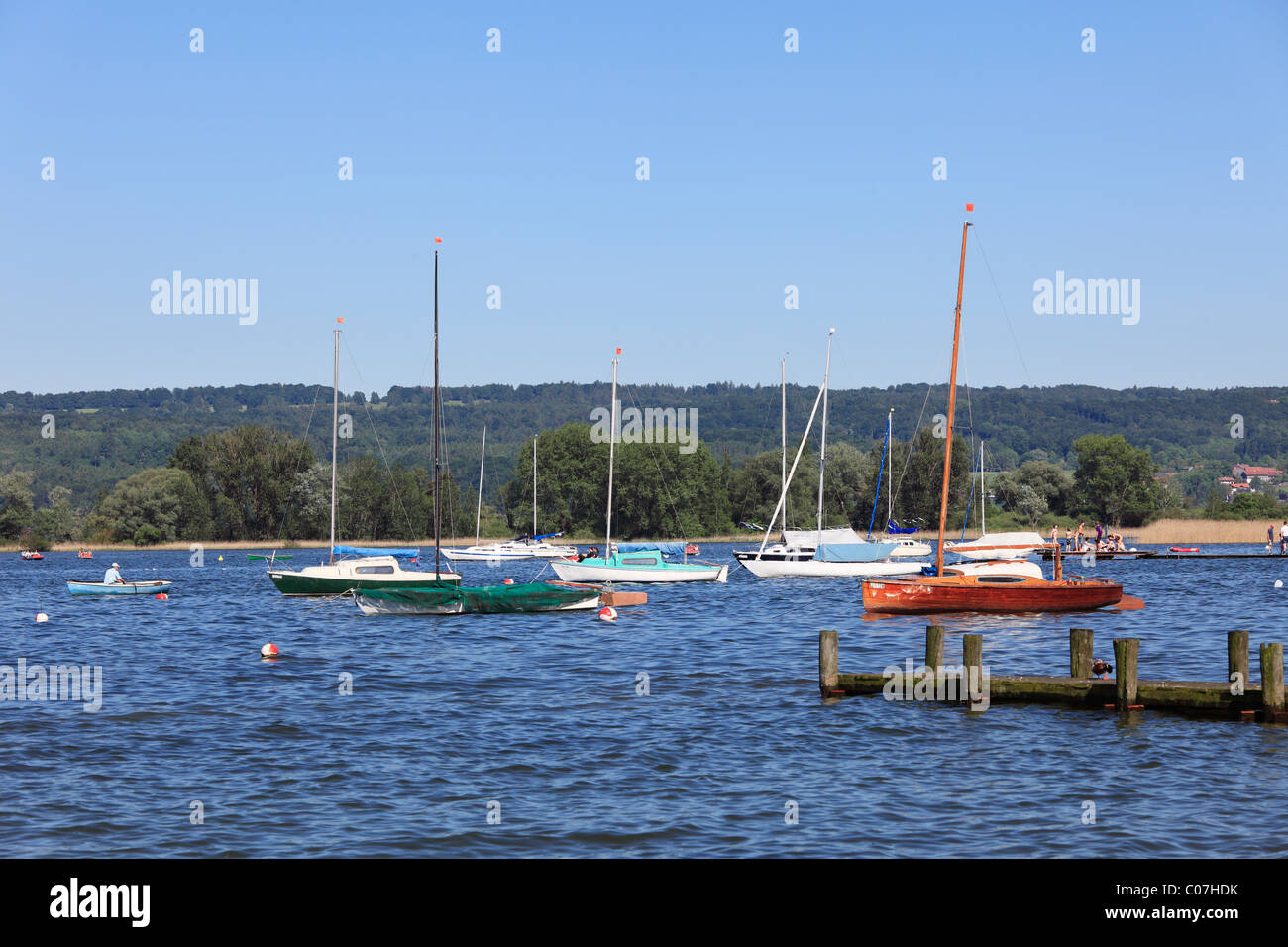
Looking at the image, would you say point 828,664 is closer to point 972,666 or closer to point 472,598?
point 972,666

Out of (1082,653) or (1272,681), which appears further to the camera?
(1082,653)

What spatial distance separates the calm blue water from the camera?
56.3 feet

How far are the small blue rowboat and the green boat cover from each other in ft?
85.3

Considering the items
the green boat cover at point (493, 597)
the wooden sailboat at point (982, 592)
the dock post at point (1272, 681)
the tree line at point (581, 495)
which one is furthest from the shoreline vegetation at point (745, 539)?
the dock post at point (1272, 681)

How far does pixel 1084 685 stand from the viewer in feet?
83.1

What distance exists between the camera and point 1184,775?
2008 centimetres

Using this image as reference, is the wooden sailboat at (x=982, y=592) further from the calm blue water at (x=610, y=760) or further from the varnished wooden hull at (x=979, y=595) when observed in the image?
the calm blue water at (x=610, y=760)

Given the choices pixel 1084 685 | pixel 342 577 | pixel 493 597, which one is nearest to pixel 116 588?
pixel 342 577

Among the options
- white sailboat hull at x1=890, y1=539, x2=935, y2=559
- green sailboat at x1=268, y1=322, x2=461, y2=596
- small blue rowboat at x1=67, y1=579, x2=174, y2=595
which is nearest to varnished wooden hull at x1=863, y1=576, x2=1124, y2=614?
green sailboat at x1=268, y1=322, x2=461, y2=596

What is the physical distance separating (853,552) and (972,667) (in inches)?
2141

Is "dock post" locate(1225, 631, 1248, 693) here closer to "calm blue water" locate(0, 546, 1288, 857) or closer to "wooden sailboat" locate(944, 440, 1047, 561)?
"calm blue water" locate(0, 546, 1288, 857)
